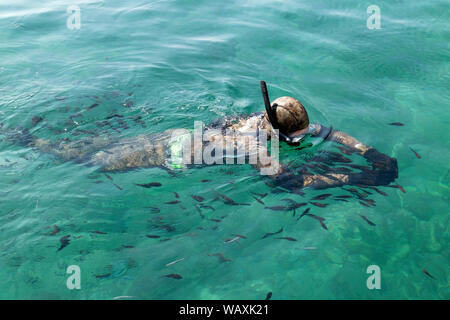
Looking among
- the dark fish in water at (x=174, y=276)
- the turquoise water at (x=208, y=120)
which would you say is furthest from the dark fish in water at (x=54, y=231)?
the dark fish in water at (x=174, y=276)

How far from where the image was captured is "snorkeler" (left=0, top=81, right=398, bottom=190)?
18.8 feet

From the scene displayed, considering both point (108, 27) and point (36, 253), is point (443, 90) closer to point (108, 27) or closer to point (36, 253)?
point (36, 253)

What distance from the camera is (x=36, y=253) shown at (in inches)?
186

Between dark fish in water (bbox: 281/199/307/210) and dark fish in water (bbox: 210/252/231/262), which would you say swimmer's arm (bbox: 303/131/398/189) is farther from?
dark fish in water (bbox: 210/252/231/262)

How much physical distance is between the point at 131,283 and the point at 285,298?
1.91 metres

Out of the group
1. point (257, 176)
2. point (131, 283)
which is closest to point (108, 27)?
point (257, 176)

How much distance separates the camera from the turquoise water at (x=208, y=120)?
4.43 m

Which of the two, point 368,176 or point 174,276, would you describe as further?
point 368,176

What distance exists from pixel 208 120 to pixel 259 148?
1.85m

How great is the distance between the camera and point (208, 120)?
7.49m

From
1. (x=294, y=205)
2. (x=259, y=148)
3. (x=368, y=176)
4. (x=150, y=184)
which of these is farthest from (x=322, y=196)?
(x=150, y=184)
